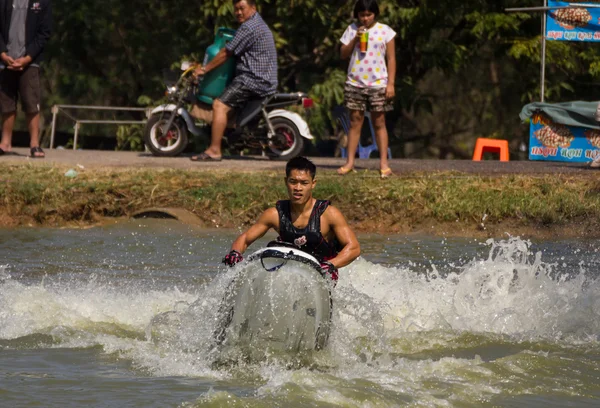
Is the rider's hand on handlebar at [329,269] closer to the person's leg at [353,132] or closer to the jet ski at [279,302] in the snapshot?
the jet ski at [279,302]

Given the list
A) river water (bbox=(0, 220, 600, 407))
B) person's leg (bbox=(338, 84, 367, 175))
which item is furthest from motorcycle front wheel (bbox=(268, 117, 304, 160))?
river water (bbox=(0, 220, 600, 407))

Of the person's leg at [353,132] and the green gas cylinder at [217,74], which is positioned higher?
the green gas cylinder at [217,74]

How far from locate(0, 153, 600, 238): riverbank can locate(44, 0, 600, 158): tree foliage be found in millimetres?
5756

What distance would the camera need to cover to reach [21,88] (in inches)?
566

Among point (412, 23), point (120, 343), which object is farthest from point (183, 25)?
point (120, 343)

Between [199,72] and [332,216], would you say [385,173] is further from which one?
[332,216]

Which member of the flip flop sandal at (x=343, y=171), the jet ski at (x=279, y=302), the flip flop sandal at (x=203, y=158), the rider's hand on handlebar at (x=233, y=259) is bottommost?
the jet ski at (x=279, y=302)

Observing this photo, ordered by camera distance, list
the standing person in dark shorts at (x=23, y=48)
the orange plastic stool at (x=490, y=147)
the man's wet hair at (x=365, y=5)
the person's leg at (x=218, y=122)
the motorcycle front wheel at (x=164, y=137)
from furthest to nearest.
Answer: the orange plastic stool at (x=490, y=147)
the motorcycle front wheel at (x=164, y=137)
the person's leg at (x=218, y=122)
the standing person in dark shorts at (x=23, y=48)
the man's wet hair at (x=365, y=5)

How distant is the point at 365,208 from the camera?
12266 mm

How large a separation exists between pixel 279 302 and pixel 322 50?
42.2 feet

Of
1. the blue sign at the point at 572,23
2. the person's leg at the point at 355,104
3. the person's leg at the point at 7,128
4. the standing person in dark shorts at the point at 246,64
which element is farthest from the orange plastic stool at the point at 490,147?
the person's leg at the point at 7,128

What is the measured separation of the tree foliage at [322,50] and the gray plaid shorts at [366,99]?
17.1 feet

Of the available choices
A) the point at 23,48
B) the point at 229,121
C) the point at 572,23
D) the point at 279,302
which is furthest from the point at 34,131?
the point at 279,302

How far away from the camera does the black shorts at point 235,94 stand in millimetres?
14375
